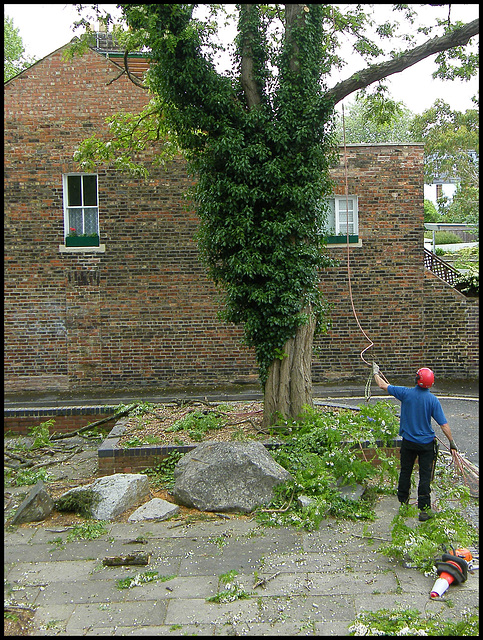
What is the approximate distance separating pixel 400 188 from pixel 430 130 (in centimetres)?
914

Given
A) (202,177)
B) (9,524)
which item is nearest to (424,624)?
(9,524)

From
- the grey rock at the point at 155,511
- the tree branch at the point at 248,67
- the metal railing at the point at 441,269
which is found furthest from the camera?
the metal railing at the point at 441,269

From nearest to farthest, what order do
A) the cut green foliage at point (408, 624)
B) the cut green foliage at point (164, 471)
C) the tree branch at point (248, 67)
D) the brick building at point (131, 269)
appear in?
the cut green foliage at point (408, 624), the cut green foliage at point (164, 471), the tree branch at point (248, 67), the brick building at point (131, 269)

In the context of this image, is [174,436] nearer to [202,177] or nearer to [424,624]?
[202,177]

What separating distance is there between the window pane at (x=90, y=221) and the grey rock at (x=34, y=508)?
34.5 ft

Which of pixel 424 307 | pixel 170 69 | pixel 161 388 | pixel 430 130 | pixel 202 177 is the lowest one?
pixel 161 388

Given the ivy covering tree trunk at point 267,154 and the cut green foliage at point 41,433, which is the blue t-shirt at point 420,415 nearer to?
the ivy covering tree trunk at point 267,154

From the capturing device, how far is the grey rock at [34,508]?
23.2 ft

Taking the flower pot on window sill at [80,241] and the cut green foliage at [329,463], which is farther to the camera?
the flower pot on window sill at [80,241]

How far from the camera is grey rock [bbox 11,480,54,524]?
7078 millimetres

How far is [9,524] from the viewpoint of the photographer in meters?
7.09

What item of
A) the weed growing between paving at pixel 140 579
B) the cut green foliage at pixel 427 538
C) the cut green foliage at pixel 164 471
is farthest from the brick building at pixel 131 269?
the weed growing between paving at pixel 140 579

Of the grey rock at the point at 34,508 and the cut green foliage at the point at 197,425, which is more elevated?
the cut green foliage at the point at 197,425

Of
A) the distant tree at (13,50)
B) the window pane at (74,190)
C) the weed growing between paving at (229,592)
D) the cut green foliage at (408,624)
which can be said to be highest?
the distant tree at (13,50)
